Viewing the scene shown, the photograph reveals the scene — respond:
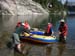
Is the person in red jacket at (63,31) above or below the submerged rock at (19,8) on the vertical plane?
above

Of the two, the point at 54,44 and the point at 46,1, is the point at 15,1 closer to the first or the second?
the point at 46,1

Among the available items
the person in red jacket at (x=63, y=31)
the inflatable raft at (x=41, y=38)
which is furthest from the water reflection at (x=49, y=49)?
the person in red jacket at (x=63, y=31)

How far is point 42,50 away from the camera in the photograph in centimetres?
2353

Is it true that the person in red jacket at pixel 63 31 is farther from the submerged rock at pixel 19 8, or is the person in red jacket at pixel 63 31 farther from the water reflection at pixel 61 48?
the submerged rock at pixel 19 8

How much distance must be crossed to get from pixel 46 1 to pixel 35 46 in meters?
96.0

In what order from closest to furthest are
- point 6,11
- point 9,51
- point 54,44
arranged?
point 9,51 < point 54,44 < point 6,11

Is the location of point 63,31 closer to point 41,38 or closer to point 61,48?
point 41,38

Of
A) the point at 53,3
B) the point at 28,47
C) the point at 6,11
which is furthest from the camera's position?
the point at 53,3

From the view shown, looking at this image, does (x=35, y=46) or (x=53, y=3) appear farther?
(x=53, y=3)

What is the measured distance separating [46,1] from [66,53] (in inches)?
3901

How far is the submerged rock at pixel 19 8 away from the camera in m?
92.2

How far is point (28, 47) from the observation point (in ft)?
81.3

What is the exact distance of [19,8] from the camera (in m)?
99.1

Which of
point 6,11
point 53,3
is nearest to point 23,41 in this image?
point 6,11
